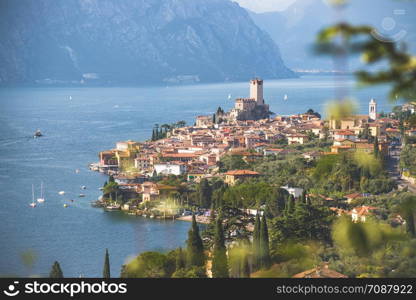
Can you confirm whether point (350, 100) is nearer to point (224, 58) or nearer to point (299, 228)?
point (299, 228)

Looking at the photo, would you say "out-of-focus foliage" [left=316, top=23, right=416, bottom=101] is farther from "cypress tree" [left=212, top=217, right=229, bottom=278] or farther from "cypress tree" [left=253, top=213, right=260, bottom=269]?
"cypress tree" [left=253, top=213, right=260, bottom=269]

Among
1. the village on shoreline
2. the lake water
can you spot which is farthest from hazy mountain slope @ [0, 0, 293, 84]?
the village on shoreline

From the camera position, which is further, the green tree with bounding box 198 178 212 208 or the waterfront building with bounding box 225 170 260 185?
the waterfront building with bounding box 225 170 260 185

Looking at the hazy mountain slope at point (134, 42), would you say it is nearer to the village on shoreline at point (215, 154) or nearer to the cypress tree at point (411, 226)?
the village on shoreline at point (215, 154)

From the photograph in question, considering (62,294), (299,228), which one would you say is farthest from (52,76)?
(62,294)

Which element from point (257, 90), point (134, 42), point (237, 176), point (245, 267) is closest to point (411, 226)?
point (245, 267)
